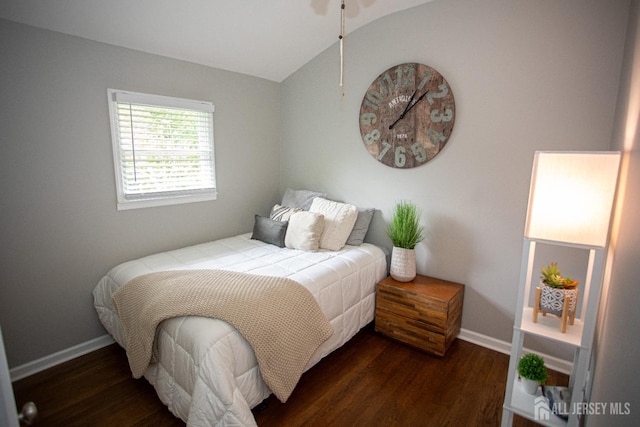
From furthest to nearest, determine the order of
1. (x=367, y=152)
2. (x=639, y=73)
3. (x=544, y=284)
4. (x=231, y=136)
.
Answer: (x=231, y=136) < (x=367, y=152) < (x=544, y=284) < (x=639, y=73)

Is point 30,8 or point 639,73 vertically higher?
point 30,8

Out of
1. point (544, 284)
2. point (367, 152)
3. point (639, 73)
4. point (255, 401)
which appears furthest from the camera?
point (367, 152)

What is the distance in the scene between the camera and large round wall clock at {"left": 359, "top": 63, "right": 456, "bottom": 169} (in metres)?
2.57

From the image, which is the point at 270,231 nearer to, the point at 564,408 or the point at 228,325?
the point at 228,325

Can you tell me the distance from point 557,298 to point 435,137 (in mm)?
1463

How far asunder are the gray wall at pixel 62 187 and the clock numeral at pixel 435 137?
2.05 metres

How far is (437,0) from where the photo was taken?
2502 millimetres

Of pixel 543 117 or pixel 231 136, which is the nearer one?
pixel 543 117

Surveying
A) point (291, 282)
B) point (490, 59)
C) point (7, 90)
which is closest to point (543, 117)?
point (490, 59)

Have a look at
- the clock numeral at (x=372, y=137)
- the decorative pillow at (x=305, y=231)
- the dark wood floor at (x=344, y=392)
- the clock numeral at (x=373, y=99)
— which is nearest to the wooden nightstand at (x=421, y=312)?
the dark wood floor at (x=344, y=392)

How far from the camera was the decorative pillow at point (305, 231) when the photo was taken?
279 centimetres

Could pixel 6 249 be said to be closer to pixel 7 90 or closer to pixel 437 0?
pixel 7 90

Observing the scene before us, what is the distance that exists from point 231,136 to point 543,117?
8.53 ft

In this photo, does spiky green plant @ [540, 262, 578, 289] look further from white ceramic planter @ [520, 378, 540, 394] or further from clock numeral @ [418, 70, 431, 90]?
clock numeral @ [418, 70, 431, 90]
